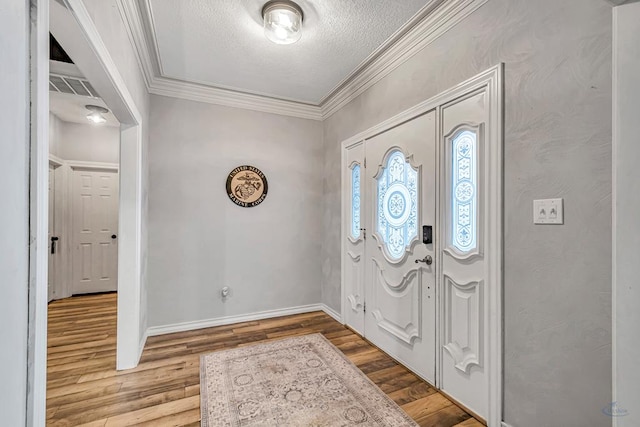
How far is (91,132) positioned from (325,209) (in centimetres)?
394

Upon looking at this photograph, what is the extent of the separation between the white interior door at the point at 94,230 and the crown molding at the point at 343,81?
8.38ft

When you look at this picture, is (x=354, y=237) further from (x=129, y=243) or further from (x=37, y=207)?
(x=37, y=207)

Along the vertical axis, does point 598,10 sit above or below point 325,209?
above

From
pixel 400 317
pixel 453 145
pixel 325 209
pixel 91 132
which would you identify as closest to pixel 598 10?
pixel 453 145

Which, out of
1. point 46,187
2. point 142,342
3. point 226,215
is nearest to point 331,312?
point 226,215

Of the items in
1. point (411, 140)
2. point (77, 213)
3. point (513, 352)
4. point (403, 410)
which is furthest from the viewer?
point (77, 213)

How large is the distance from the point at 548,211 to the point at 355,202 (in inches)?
71.9

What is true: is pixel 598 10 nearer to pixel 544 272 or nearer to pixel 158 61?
pixel 544 272

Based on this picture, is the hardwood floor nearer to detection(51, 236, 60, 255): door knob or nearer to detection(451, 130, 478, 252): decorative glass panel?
detection(451, 130, 478, 252): decorative glass panel

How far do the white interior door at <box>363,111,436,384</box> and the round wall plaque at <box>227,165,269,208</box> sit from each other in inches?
50.3

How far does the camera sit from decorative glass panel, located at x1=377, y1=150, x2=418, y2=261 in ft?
7.30

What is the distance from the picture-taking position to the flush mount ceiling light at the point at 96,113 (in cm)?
373

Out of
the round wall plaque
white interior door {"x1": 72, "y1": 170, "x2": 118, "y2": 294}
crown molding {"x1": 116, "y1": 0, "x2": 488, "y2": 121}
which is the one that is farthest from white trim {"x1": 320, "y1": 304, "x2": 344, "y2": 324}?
white interior door {"x1": 72, "y1": 170, "x2": 118, "y2": 294}

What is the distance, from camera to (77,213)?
4367mm
